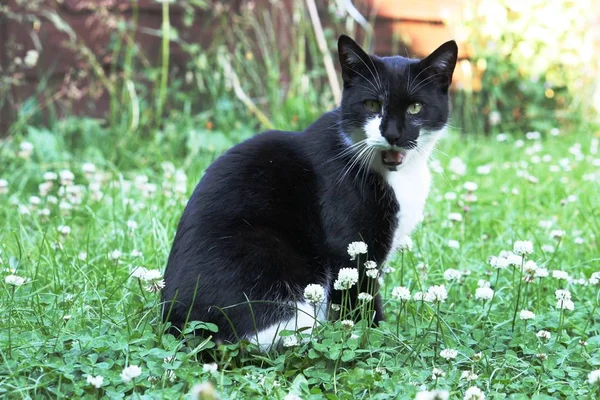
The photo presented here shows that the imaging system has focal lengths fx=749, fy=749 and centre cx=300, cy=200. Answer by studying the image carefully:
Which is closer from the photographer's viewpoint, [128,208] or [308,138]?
[308,138]

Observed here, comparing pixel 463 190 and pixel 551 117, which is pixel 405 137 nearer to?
pixel 463 190

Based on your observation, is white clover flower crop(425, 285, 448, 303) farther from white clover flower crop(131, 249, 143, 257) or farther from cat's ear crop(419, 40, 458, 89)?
white clover flower crop(131, 249, 143, 257)

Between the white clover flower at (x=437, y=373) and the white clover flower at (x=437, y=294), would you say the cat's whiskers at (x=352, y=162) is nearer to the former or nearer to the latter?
the white clover flower at (x=437, y=294)

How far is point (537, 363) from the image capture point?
215 cm

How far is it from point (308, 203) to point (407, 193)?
13.0 inches

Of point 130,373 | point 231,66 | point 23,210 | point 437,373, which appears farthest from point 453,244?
point 231,66

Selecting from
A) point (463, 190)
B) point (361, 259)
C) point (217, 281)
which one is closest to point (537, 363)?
point (361, 259)

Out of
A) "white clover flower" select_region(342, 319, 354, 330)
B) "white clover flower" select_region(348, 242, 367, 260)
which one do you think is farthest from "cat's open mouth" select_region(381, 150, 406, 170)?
"white clover flower" select_region(342, 319, 354, 330)

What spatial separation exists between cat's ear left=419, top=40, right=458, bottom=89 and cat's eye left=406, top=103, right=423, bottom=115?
0.11 m

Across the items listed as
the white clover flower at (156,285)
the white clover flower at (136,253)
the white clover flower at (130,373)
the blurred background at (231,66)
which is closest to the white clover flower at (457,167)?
the blurred background at (231,66)

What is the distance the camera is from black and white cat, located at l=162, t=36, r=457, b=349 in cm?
214

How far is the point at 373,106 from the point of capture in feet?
7.80

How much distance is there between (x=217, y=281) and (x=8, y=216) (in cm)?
156

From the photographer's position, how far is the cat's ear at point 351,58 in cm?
239
